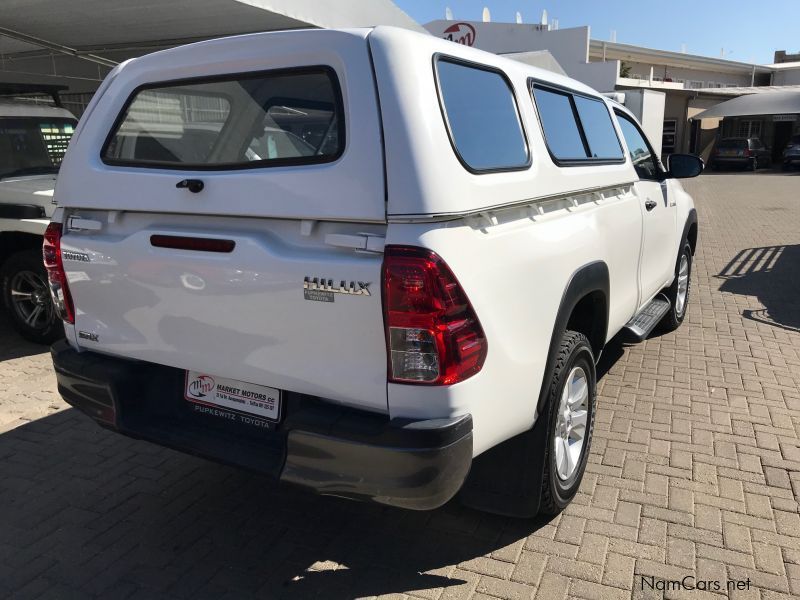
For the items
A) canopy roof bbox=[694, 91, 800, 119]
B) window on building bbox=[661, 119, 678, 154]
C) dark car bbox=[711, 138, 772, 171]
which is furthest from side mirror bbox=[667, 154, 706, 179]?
window on building bbox=[661, 119, 678, 154]

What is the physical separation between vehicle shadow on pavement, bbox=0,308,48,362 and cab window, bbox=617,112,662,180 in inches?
193

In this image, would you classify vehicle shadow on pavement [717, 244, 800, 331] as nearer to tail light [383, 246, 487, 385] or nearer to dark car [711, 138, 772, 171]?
tail light [383, 246, 487, 385]

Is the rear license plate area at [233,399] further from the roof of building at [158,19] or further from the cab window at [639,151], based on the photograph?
the roof of building at [158,19]

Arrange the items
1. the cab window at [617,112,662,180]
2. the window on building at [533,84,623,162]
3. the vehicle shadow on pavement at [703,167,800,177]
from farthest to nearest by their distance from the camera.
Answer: the vehicle shadow on pavement at [703,167,800,177], the cab window at [617,112,662,180], the window on building at [533,84,623,162]

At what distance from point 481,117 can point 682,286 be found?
13.5 ft

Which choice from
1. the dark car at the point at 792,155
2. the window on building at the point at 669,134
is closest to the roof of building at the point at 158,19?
the dark car at the point at 792,155

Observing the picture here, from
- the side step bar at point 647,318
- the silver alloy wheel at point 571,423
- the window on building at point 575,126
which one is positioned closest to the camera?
the silver alloy wheel at point 571,423

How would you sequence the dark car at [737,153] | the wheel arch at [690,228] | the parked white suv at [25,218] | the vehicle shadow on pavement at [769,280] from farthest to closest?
the dark car at [737,153] < the vehicle shadow on pavement at [769,280] < the wheel arch at [690,228] < the parked white suv at [25,218]

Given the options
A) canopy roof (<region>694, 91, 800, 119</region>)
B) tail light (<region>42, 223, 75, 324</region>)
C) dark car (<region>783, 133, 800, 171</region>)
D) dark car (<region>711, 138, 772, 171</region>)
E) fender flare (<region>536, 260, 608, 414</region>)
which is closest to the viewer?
fender flare (<region>536, 260, 608, 414</region>)

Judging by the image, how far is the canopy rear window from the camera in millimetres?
2389

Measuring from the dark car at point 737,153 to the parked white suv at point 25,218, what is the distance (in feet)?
97.9

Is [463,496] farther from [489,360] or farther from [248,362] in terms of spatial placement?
[248,362]

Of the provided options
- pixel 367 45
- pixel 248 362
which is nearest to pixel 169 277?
pixel 248 362

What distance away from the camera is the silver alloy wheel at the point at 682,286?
18.9 ft
